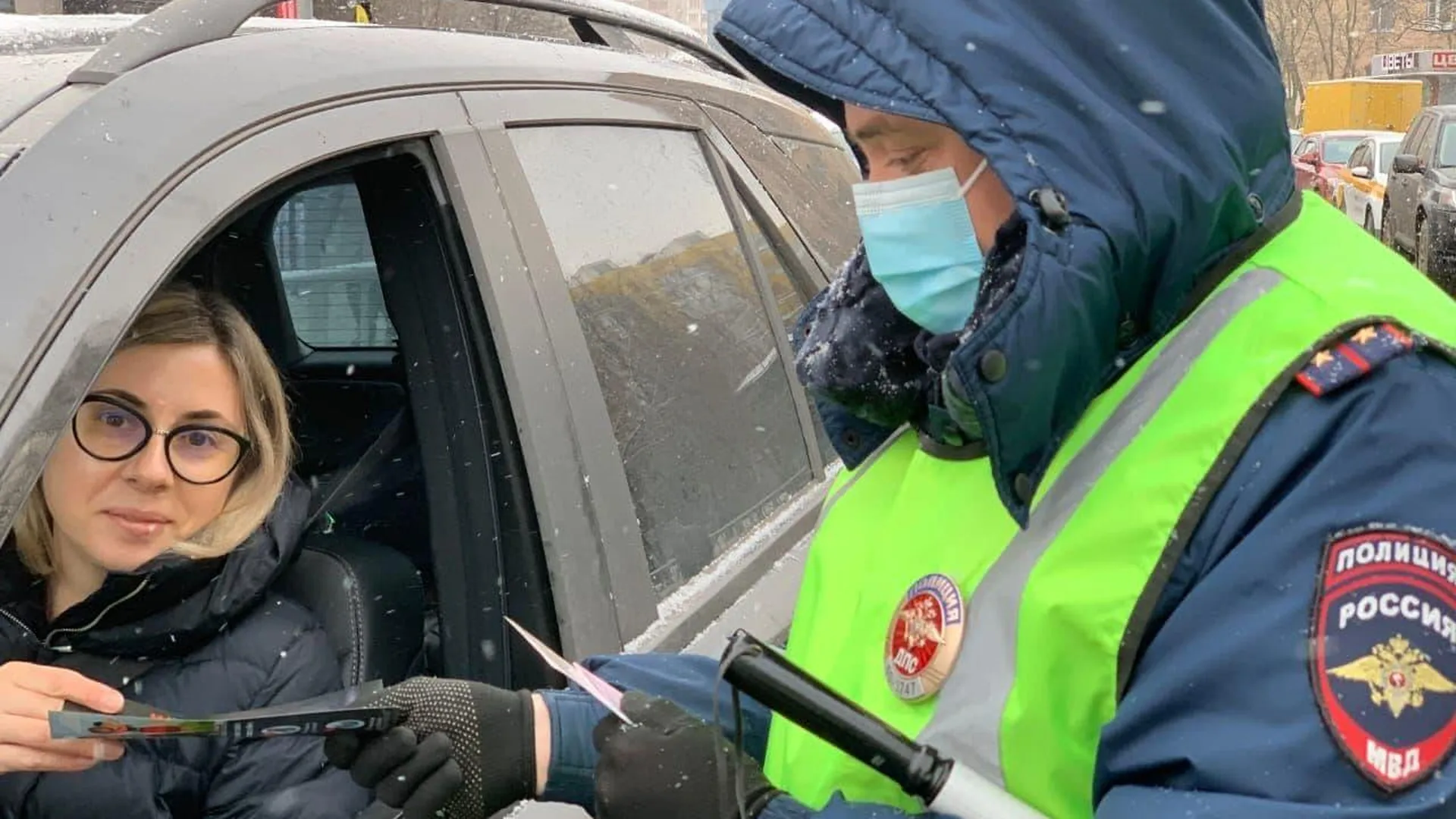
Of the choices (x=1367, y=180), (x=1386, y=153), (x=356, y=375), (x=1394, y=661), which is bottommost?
(x=1367, y=180)

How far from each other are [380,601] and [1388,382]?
159 cm

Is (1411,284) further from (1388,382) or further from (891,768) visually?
(891,768)

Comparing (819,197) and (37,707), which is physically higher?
(819,197)

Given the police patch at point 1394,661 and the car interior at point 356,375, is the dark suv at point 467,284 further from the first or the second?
the police patch at point 1394,661

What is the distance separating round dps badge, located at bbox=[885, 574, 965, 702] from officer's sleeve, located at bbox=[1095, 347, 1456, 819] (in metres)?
0.18

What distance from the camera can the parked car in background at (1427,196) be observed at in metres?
A: 14.0

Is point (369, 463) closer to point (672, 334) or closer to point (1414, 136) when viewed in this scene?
point (672, 334)

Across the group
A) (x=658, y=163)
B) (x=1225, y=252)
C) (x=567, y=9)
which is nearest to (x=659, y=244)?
(x=658, y=163)

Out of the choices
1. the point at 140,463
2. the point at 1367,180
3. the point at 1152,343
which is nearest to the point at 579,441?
the point at 140,463

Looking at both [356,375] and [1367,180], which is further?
[1367,180]

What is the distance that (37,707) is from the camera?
1547 mm

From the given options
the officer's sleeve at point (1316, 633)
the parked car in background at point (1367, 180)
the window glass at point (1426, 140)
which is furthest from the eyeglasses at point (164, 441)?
the parked car in background at point (1367, 180)

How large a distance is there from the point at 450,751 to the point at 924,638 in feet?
1.96

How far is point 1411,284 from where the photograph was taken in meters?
1.26
